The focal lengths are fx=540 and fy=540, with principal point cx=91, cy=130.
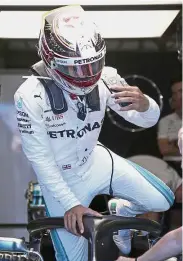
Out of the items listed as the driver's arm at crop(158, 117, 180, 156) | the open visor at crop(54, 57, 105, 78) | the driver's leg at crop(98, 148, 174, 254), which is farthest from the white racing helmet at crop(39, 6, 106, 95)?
the driver's arm at crop(158, 117, 180, 156)

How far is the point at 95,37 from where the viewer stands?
103 cm

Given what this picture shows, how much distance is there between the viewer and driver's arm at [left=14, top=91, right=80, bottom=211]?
1.05 metres

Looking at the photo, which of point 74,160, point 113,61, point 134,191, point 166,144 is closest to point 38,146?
point 74,160

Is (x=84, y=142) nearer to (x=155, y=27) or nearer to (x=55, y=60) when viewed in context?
(x=55, y=60)

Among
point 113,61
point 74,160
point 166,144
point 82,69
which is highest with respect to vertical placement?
point 82,69

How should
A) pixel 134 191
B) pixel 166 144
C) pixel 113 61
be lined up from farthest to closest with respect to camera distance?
pixel 113 61 → pixel 166 144 → pixel 134 191

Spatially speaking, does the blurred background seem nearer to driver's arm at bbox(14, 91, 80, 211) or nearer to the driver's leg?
driver's arm at bbox(14, 91, 80, 211)

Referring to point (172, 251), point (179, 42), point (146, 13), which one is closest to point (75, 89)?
point (172, 251)

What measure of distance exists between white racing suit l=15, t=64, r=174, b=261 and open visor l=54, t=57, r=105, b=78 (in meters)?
0.08

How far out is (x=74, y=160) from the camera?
116cm

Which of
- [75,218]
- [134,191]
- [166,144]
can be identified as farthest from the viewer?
[166,144]

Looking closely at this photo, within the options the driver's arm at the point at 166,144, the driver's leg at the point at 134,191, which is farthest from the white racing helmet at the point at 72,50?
the driver's arm at the point at 166,144

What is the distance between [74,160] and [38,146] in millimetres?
123

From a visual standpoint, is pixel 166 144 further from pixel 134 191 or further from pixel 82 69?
pixel 82 69
